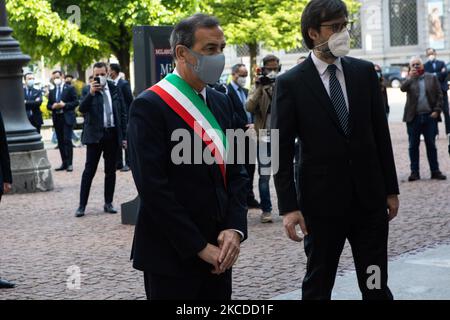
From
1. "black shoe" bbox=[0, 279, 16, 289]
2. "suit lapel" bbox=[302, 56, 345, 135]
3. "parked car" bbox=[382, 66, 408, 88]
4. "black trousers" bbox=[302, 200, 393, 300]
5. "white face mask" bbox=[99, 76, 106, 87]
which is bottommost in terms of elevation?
"parked car" bbox=[382, 66, 408, 88]

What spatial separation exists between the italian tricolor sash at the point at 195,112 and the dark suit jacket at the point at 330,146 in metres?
0.70

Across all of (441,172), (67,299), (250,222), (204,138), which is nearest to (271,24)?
(441,172)

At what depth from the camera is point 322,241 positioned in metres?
4.41

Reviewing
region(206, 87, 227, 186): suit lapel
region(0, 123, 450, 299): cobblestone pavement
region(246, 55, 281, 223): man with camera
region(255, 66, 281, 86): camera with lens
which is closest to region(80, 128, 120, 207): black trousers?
region(0, 123, 450, 299): cobblestone pavement

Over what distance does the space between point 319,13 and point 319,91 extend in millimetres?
398

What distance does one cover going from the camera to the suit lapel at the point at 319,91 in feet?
14.4

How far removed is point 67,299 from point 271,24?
3516cm

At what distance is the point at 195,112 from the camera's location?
3744mm

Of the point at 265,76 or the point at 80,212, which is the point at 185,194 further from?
the point at 80,212

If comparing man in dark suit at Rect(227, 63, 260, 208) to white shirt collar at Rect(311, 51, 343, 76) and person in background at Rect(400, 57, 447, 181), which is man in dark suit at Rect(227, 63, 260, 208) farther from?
white shirt collar at Rect(311, 51, 343, 76)

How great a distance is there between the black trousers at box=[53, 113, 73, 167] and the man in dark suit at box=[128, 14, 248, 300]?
13939mm

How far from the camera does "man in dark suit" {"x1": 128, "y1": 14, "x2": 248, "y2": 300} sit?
3.61 meters

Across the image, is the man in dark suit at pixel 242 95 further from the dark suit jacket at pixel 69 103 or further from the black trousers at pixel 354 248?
the dark suit jacket at pixel 69 103

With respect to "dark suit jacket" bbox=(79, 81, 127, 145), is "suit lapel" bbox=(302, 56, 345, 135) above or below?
above
